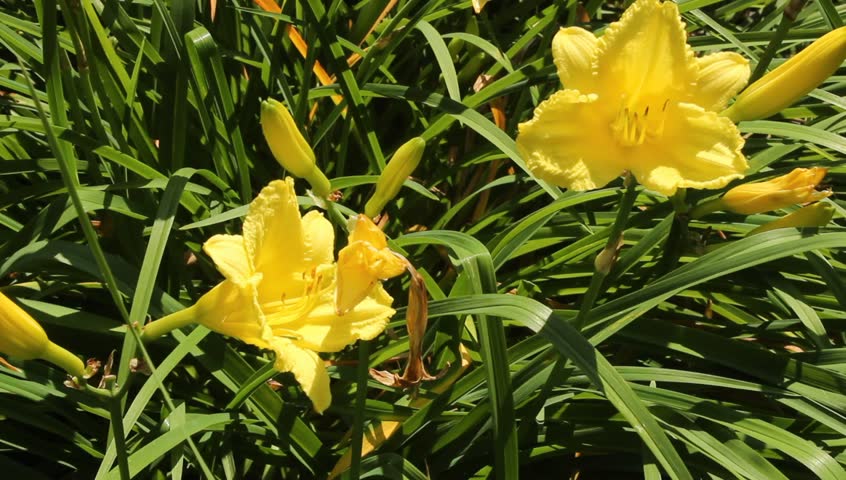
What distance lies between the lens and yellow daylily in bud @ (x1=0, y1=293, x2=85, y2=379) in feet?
2.89

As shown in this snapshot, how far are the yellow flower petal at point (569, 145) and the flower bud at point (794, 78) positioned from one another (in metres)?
0.21

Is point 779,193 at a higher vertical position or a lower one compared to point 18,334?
higher

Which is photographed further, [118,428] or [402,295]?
[402,295]

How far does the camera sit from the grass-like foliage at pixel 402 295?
47.2 inches

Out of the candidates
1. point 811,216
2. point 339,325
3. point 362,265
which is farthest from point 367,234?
point 811,216

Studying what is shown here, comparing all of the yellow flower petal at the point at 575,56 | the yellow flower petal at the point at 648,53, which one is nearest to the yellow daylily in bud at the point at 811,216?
the yellow flower petal at the point at 648,53

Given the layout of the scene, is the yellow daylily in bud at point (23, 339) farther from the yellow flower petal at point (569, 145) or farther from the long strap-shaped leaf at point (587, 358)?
the yellow flower petal at point (569, 145)

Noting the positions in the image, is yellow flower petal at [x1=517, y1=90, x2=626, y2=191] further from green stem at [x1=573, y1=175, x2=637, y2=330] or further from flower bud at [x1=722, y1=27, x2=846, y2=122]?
flower bud at [x1=722, y1=27, x2=846, y2=122]

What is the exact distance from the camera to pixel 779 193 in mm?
1234

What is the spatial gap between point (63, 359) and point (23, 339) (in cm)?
6

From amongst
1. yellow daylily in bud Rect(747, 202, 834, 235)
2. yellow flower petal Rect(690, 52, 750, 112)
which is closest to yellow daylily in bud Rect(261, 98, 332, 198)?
yellow flower petal Rect(690, 52, 750, 112)

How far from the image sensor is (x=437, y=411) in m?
1.32

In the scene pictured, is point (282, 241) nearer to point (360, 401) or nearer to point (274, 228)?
point (274, 228)

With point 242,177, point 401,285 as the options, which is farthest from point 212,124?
point 401,285
